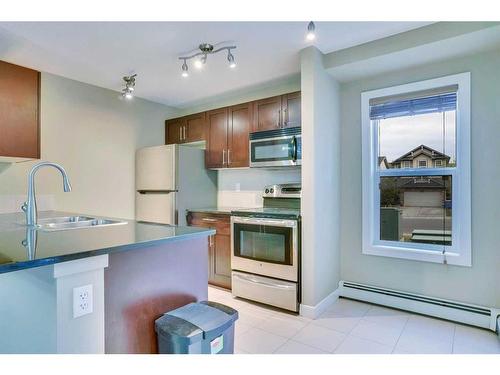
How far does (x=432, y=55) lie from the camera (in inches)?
99.1

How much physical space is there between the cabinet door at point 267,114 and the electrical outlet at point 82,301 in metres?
2.58

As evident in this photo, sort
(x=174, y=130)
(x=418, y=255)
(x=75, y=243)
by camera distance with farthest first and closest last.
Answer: (x=174, y=130) < (x=418, y=255) < (x=75, y=243)

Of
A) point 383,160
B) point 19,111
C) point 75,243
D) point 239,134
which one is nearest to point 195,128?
point 239,134

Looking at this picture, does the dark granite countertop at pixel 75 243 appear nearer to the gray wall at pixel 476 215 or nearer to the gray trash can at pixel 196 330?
the gray trash can at pixel 196 330

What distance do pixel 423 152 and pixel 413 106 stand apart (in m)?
0.46

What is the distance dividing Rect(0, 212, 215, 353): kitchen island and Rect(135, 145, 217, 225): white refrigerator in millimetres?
2019

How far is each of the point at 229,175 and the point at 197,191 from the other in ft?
1.68

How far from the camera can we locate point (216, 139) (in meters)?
3.88

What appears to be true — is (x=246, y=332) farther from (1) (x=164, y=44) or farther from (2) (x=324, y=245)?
(1) (x=164, y=44)

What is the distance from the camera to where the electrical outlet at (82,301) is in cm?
112

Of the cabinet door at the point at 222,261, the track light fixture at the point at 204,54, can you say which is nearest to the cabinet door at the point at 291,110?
the track light fixture at the point at 204,54

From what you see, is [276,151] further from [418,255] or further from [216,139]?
[418,255]

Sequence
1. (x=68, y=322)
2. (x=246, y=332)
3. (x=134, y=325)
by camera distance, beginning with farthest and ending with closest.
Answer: (x=246, y=332) → (x=134, y=325) → (x=68, y=322)

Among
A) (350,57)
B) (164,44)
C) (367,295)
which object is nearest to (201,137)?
(164,44)
